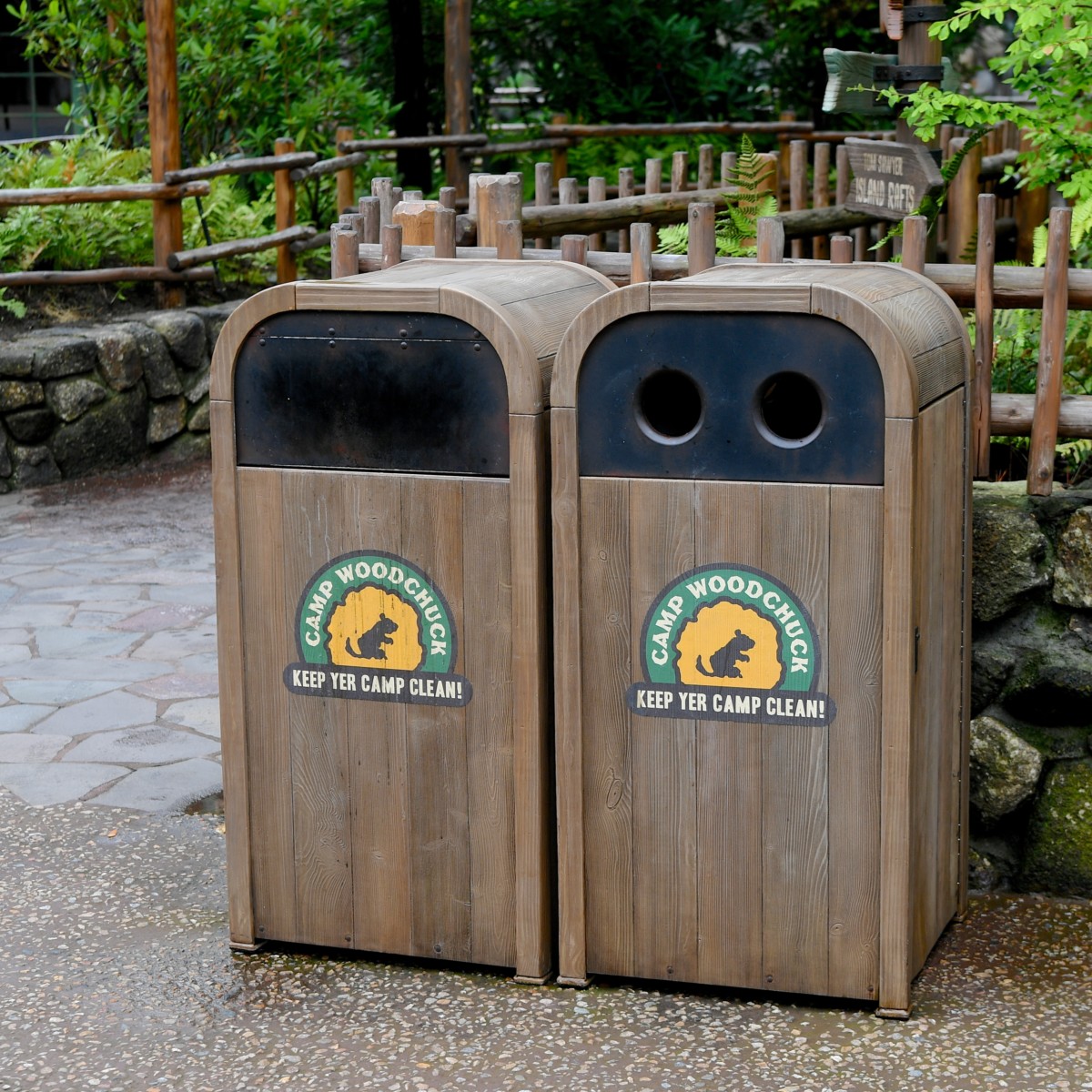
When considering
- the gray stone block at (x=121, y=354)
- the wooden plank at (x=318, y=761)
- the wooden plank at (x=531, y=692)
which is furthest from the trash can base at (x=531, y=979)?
the gray stone block at (x=121, y=354)

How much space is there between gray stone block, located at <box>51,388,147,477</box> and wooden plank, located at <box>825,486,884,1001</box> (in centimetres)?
679

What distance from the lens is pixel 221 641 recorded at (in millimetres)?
3900

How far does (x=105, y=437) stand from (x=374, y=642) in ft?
20.9

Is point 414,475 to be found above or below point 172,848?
above

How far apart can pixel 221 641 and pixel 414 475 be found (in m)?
0.62

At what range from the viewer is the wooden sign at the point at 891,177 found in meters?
5.44

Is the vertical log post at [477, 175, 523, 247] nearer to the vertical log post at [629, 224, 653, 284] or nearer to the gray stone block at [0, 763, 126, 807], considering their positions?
the vertical log post at [629, 224, 653, 284]

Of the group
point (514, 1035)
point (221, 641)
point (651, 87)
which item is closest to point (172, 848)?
point (221, 641)

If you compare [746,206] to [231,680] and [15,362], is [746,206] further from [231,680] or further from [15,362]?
[15,362]

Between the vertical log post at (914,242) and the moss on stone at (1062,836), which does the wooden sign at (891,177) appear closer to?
the vertical log post at (914,242)

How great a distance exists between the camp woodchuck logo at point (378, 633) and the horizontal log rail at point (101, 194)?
6.57m

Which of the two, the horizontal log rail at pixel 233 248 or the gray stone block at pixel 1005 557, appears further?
the horizontal log rail at pixel 233 248

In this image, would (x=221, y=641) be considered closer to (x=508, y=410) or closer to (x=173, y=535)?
(x=508, y=410)

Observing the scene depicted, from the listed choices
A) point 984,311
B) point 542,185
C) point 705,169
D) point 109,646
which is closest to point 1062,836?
point 984,311
